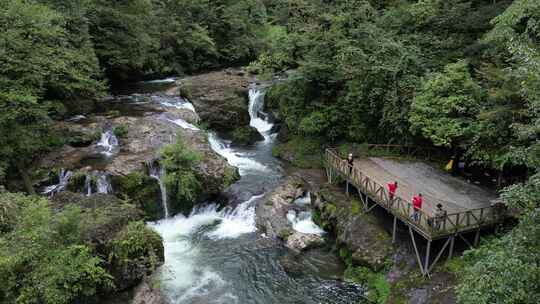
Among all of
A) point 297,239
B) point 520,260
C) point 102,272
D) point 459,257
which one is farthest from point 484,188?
point 102,272

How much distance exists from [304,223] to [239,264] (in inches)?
178

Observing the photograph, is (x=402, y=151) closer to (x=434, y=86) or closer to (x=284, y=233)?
(x=434, y=86)

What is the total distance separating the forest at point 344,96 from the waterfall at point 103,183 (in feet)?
9.45

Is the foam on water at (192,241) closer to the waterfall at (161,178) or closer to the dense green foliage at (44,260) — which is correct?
the waterfall at (161,178)

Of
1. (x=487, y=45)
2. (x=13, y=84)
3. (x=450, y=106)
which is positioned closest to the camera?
(x=13, y=84)

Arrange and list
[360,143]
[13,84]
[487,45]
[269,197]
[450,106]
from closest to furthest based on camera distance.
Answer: [13,84] → [450,106] → [487,45] → [269,197] → [360,143]

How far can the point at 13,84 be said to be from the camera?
1688cm

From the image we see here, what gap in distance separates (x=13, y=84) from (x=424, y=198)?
18980mm

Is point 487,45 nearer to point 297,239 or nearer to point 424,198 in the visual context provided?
point 424,198

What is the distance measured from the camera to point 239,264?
678 inches

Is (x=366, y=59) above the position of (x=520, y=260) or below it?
above

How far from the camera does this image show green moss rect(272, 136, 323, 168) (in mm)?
26328

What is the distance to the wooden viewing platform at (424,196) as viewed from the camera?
1466 centimetres

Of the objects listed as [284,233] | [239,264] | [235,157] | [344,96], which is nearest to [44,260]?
[239,264]
